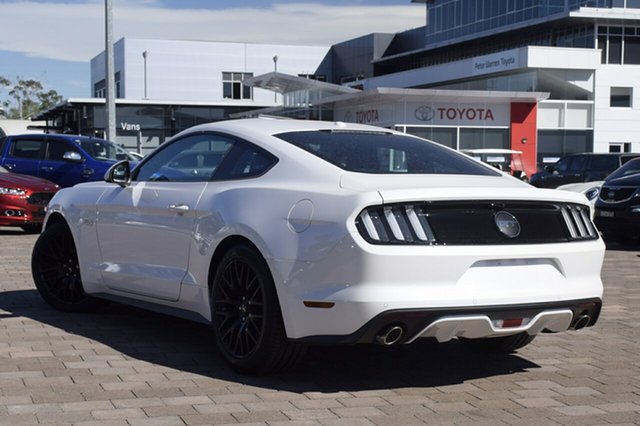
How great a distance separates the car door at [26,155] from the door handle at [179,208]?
1427 cm

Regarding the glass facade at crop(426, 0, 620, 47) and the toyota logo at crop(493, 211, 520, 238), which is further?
Answer: the glass facade at crop(426, 0, 620, 47)

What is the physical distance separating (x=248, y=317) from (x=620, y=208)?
10.5m

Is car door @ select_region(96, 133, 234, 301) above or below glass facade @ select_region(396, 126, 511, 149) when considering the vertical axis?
below

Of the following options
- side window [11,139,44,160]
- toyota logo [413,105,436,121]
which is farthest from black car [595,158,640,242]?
toyota logo [413,105,436,121]

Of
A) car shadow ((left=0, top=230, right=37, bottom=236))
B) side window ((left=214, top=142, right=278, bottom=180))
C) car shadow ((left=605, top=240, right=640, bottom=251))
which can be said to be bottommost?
car shadow ((left=605, top=240, right=640, bottom=251))

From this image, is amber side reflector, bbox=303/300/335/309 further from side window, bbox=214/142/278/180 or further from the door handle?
the door handle

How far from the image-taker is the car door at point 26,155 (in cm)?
1936

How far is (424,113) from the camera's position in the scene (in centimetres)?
3909

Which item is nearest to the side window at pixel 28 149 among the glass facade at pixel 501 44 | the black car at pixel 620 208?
the black car at pixel 620 208

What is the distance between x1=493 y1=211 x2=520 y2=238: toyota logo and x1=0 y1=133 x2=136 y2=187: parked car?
590 inches

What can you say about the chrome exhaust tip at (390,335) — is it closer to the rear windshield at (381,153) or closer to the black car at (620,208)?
the rear windshield at (381,153)

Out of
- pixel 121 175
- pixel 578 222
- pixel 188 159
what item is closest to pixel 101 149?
pixel 121 175

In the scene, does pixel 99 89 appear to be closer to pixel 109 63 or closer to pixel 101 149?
pixel 109 63

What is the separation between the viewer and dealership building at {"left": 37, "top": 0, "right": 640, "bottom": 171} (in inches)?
1580
